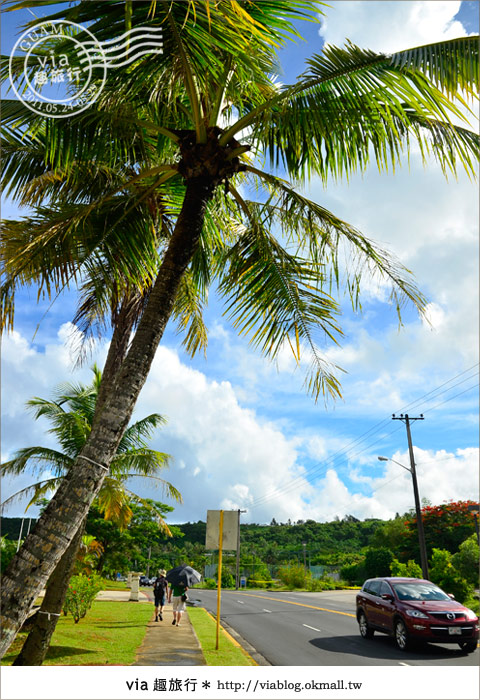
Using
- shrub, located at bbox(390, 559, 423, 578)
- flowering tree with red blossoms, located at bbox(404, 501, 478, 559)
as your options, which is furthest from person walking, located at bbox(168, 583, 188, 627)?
flowering tree with red blossoms, located at bbox(404, 501, 478, 559)

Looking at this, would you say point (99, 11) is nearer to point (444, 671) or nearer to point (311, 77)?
point (311, 77)

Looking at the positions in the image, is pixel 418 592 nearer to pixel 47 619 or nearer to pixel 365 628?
pixel 365 628

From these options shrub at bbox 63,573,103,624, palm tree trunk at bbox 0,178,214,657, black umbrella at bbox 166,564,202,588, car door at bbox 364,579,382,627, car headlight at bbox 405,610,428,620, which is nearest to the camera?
palm tree trunk at bbox 0,178,214,657

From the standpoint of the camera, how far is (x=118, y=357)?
8.48 meters

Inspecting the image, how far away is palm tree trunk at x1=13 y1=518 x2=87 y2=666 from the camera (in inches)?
261

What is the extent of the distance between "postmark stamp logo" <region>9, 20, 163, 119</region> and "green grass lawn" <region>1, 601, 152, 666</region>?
22.1ft

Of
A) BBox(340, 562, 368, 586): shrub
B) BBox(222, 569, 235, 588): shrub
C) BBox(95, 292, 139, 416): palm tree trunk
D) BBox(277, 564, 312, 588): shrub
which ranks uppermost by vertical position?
BBox(95, 292, 139, 416): palm tree trunk

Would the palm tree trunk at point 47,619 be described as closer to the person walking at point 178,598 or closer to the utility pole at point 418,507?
the person walking at point 178,598

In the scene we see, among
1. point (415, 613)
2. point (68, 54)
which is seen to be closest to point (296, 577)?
point (415, 613)

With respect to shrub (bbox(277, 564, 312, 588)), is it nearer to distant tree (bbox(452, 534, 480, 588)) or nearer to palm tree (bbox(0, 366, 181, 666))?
distant tree (bbox(452, 534, 480, 588))

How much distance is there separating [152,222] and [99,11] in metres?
2.66

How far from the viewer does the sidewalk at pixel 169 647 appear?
7032mm

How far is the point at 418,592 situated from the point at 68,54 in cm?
999

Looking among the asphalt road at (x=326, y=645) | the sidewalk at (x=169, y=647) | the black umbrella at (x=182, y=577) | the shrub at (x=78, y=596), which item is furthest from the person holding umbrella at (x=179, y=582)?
the shrub at (x=78, y=596)
